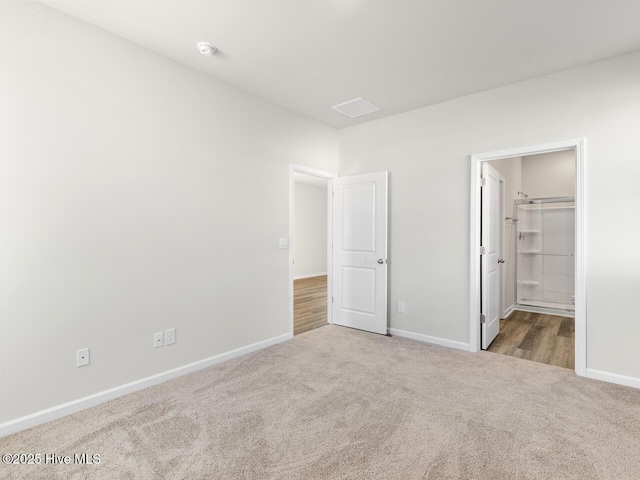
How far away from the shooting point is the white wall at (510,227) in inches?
196

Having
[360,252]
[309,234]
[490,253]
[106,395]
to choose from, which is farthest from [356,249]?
[309,234]

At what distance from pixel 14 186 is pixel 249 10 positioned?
6.10 feet

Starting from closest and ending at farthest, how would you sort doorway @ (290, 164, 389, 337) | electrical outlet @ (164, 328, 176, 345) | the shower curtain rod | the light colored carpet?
the light colored carpet
electrical outlet @ (164, 328, 176, 345)
doorway @ (290, 164, 389, 337)
the shower curtain rod

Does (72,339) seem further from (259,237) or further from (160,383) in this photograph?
(259,237)

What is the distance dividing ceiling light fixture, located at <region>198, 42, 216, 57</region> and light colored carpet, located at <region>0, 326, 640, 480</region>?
106 inches

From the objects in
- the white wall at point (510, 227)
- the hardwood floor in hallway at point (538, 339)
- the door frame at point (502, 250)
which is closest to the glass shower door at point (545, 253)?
the white wall at point (510, 227)

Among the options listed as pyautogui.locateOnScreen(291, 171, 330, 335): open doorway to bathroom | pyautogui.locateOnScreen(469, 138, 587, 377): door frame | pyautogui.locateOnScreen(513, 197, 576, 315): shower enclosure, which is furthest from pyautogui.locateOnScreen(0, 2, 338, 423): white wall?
pyautogui.locateOnScreen(513, 197, 576, 315): shower enclosure

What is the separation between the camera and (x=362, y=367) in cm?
308

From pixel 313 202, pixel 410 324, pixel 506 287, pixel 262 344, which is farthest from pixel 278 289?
pixel 313 202

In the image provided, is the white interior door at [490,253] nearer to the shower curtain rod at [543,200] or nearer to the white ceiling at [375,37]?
the white ceiling at [375,37]

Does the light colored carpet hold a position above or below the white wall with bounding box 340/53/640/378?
below

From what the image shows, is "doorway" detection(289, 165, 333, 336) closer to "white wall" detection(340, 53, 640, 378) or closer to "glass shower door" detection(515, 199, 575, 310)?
"white wall" detection(340, 53, 640, 378)

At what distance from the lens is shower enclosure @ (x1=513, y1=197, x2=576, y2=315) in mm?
5594

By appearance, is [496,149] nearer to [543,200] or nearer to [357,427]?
[357,427]
